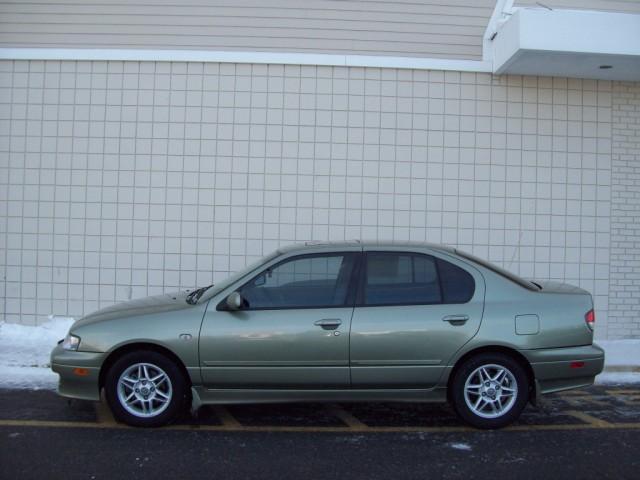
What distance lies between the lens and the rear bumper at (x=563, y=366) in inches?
219

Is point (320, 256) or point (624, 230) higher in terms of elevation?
point (624, 230)

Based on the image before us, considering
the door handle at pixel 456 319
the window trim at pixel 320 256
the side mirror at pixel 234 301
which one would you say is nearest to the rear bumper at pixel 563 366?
the door handle at pixel 456 319

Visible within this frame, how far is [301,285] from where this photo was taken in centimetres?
572

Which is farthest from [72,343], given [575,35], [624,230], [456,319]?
[624,230]

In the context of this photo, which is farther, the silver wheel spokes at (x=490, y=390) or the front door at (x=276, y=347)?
the silver wheel spokes at (x=490, y=390)

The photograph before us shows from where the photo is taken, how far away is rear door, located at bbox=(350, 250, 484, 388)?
5484 mm

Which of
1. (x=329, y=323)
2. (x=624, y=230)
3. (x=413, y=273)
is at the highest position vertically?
(x=624, y=230)

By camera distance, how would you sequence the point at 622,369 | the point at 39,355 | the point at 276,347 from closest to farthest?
the point at 276,347, the point at 622,369, the point at 39,355

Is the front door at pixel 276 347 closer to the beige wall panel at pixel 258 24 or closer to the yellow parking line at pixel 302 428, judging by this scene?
the yellow parking line at pixel 302 428

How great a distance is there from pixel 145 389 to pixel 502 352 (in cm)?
302

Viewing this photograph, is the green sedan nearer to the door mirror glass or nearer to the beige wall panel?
the door mirror glass

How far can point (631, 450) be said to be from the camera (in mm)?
5160

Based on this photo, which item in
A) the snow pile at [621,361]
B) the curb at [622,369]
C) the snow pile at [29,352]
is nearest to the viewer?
the snow pile at [29,352]

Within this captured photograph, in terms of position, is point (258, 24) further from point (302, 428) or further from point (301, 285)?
point (302, 428)
